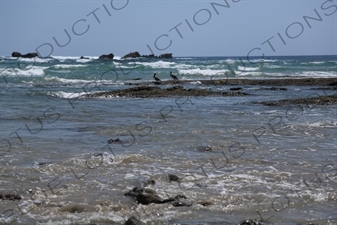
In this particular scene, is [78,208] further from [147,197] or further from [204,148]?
[204,148]

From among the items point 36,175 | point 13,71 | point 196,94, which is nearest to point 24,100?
point 196,94

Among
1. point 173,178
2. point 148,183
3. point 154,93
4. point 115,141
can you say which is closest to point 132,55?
point 154,93

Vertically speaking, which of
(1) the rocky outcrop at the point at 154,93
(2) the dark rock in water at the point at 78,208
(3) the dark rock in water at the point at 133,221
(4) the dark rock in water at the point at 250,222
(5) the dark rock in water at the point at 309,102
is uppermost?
(2) the dark rock in water at the point at 78,208

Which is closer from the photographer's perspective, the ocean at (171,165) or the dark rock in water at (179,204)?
the ocean at (171,165)

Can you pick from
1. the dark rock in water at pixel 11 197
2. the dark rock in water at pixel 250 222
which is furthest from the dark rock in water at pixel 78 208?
the dark rock in water at pixel 250 222

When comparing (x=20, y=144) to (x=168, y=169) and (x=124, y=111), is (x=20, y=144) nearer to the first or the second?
(x=168, y=169)

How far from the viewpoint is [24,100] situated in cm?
1731

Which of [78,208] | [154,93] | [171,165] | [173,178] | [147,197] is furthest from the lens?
[154,93]

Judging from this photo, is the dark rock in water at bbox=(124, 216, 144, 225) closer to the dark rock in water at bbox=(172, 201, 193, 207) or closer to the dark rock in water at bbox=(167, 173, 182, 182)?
the dark rock in water at bbox=(172, 201, 193, 207)

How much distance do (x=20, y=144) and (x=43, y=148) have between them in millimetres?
652

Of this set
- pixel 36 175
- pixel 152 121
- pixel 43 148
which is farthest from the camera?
pixel 152 121

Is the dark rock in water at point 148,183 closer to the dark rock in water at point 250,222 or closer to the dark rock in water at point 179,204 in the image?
the dark rock in water at point 179,204

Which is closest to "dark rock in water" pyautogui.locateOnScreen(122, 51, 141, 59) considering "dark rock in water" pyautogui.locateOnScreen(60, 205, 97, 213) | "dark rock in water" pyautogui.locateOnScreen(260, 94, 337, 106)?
"dark rock in water" pyautogui.locateOnScreen(260, 94, 337, 106)

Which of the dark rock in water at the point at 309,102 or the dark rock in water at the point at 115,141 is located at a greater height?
the dark rock in water at the point at 115,141
